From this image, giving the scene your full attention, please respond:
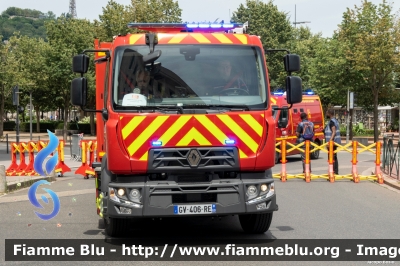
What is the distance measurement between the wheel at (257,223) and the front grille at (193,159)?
1.25 metres

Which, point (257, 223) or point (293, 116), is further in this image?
point (293, 116)

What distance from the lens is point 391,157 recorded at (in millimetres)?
19969

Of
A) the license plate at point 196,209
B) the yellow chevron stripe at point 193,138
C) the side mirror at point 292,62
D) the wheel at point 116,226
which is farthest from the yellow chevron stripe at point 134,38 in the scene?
the wheel at point 116,226

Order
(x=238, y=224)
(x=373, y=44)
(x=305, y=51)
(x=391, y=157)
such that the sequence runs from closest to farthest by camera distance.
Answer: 1. (x=238, y=224)
2. (x=391, y=157)
3. (x=373, y=44)
4. (x=305, y=51)

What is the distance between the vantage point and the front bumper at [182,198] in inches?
340

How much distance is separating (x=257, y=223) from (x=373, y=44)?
32.3 metres

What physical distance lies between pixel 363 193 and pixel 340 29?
29520 mm

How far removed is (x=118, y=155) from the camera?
8750 millimetres

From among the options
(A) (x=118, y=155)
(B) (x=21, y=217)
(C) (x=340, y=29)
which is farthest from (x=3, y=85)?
(A) (x=118, y=155)

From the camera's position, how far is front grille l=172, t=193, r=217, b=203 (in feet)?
28.6

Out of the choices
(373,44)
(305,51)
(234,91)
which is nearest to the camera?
(234,91)

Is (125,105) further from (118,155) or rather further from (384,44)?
(384,44)

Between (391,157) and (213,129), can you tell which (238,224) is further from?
(391,157)

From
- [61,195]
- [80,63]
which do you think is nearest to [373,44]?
[61,195]
